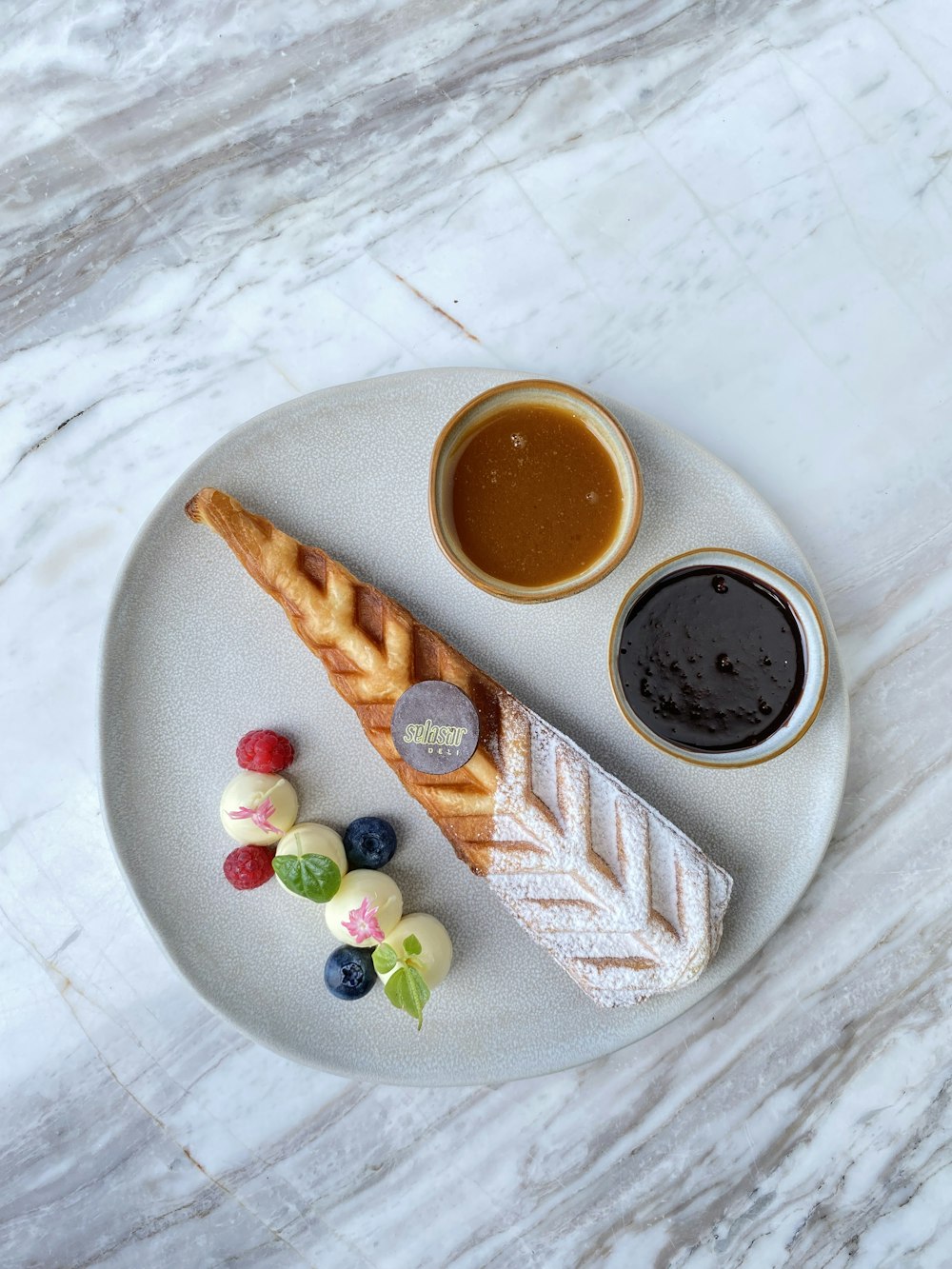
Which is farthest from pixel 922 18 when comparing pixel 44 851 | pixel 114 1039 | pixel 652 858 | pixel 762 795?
pixel 114 1039

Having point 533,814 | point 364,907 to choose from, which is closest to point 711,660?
point 533,814

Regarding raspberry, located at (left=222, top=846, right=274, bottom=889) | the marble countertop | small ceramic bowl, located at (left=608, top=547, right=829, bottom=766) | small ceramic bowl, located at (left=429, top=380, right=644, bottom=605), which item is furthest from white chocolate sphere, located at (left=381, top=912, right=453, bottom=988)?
small ceramic bowl, located at (left=429, top=380, right=644, bottom=605)

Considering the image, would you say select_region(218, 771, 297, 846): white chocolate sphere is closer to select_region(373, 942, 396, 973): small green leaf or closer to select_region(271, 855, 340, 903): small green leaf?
select_region(271, 855, 340, 903): small green leaf

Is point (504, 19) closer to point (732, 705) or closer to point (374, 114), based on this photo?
point (374, 114)

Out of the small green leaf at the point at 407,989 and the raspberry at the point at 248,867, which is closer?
the small green leaf at the point at 407,989

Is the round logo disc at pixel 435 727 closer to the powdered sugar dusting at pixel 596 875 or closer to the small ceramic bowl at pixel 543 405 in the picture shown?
the powdered sugar dusting at pixel 596 875

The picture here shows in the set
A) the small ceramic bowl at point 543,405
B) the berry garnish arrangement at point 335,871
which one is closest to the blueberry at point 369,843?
the berry garnish arrangement at point 335,871
